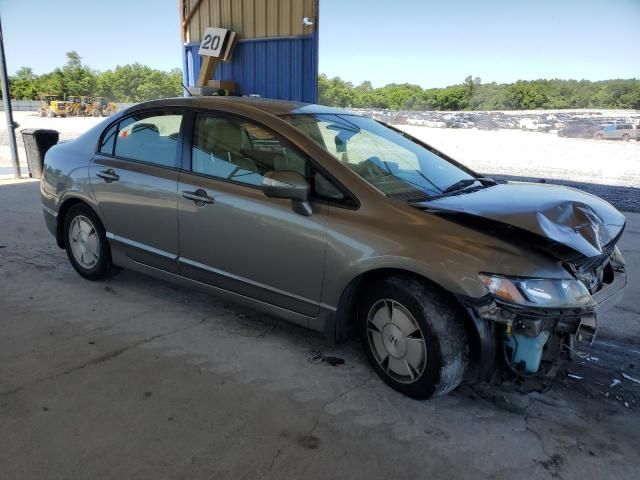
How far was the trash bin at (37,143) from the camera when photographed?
991 centimetres

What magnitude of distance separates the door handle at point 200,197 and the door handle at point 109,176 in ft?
2.81

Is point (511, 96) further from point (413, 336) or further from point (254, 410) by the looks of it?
point (254, 410)

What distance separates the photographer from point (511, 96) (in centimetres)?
4600

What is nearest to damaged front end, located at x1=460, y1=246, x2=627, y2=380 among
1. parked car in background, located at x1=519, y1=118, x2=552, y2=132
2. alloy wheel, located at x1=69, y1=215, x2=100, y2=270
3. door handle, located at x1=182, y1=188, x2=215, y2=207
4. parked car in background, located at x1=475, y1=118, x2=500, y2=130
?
door handle, located at x1=182, y1=188, x2=215, y2=207

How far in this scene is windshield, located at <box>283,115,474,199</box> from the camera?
10.6ft

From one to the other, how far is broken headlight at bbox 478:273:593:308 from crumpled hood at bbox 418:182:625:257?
9.3 inches

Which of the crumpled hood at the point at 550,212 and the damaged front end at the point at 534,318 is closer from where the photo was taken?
the damaged front end at the point at 534,318

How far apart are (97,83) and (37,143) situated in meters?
74.1

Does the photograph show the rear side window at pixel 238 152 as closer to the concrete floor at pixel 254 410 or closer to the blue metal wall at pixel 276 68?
the concrete floor at pixel 254 410

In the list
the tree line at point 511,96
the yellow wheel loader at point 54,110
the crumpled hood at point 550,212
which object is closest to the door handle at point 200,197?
the crumpled hood at point 550,212

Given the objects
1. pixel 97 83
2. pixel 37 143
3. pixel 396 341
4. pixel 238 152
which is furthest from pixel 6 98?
pixel 97 83

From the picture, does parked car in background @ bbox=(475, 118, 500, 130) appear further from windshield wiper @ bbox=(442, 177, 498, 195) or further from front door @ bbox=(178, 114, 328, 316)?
front door @ bbox=(178, 114, 328, 316)

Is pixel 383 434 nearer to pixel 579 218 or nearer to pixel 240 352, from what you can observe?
pixel 240 352

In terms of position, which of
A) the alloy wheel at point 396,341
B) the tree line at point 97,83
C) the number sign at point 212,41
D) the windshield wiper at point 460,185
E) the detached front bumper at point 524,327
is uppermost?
the tree line at point 97,83
